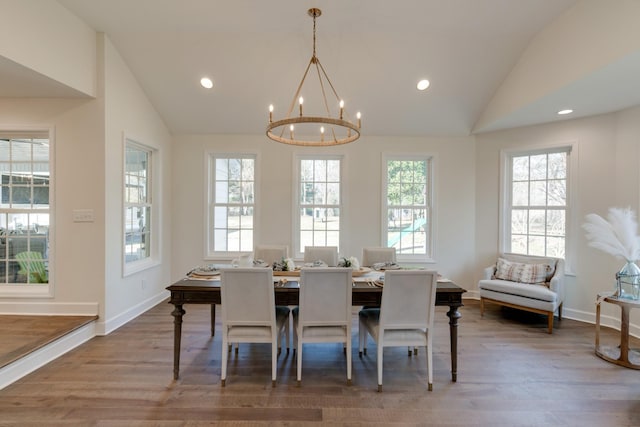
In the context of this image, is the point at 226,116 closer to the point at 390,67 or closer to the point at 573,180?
the point at 390,67

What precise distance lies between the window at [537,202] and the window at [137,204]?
503cm

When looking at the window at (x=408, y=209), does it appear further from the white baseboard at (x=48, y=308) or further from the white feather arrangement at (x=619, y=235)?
the white baseboard at (x=48, y=308)

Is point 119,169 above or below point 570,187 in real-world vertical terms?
above

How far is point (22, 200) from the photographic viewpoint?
331 cm

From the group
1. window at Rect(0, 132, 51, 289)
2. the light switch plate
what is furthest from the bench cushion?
window at Rect(0, 132, 51, 289)

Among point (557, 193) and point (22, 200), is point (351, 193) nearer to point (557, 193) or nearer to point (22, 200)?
point (557, 193)

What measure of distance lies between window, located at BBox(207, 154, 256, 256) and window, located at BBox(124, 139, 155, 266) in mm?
858

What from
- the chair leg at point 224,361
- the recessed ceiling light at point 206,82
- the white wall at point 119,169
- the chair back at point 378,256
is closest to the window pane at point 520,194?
the chair back at point 378,256

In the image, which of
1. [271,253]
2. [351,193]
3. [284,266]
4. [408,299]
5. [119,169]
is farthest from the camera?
[351,193]

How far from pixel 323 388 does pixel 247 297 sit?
0.90 metres

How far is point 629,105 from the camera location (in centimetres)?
335

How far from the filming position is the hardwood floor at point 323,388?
1985 millimetres

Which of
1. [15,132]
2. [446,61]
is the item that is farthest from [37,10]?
[446,61]

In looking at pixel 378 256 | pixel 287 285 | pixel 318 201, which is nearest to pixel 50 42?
pixel 287 285
